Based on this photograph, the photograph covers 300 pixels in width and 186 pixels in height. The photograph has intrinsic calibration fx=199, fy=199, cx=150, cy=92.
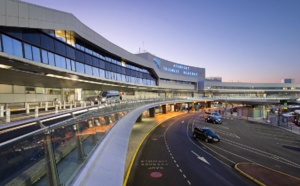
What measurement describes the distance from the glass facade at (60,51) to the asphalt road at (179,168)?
16.3 metres

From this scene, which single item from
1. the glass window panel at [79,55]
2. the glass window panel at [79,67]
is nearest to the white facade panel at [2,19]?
the glass window panel at [79,67]

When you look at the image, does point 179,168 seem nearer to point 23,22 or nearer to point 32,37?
point 23,22

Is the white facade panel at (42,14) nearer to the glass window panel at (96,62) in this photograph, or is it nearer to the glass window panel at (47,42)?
the glass window panel at (47,42)

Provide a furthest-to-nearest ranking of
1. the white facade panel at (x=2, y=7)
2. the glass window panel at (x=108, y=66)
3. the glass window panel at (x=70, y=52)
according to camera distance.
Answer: the glass window panel at (x=108, y=66)
the glass window panel at (x=70, y=52)
the white facade panel at (x=2, y=7)

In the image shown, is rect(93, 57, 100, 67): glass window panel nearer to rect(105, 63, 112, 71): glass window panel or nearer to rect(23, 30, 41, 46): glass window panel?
rect(105, 63, 112, 71): glass window panel

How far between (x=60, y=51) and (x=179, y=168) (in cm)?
2279

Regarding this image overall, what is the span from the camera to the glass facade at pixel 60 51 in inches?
776

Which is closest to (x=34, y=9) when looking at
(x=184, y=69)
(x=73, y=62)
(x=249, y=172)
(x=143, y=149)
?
(x=73, y=62)

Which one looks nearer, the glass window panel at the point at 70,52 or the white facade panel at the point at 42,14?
the white facade panel at the point at 42,14

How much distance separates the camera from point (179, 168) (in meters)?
18.4

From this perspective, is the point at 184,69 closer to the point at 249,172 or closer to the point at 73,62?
the point at 73,62

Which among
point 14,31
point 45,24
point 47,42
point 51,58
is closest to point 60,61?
point 51,58

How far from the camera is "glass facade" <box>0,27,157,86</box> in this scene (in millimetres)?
19703

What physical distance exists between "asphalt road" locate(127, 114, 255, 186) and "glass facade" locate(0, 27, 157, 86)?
16333 mm
